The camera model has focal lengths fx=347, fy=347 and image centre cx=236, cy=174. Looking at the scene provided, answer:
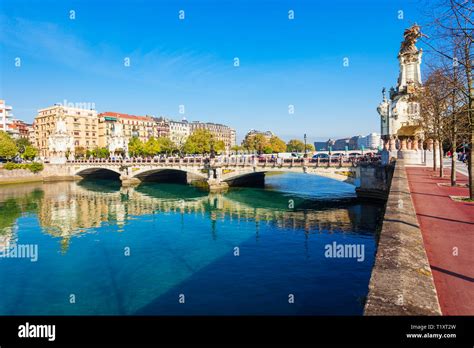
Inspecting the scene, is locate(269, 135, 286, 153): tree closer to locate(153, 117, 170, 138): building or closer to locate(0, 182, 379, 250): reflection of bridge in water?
locate(153, 117, 170, 138): building

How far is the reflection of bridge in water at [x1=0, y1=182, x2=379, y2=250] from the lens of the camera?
3108cm

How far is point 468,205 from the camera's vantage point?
14.9m

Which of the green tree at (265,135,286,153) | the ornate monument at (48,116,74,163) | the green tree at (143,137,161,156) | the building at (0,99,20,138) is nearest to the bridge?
the ornate monument at (48,116,74,163)

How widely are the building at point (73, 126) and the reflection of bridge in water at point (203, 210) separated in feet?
234

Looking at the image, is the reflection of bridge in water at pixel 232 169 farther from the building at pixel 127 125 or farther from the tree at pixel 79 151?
the building at pixel 127 125

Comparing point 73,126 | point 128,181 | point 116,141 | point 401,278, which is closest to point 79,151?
point 73,126
